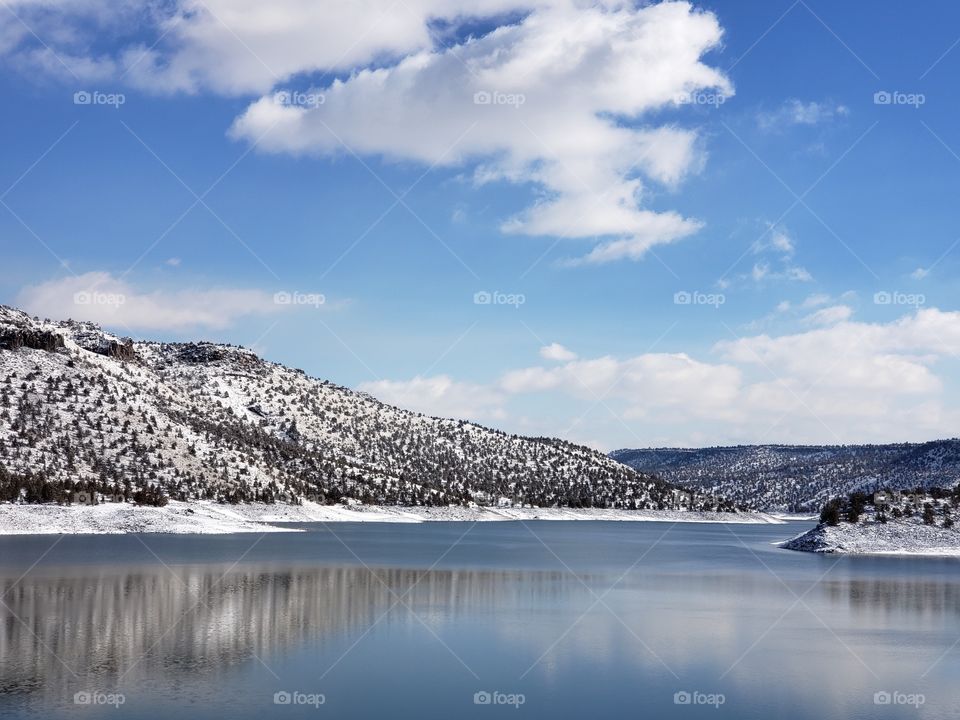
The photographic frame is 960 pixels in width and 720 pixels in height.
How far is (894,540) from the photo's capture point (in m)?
90.9

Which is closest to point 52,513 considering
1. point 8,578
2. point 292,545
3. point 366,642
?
point 292,545

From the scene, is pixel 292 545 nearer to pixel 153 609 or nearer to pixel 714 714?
pixel 153 609

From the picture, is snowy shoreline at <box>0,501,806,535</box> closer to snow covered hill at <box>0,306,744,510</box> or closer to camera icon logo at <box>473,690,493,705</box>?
snow covered hill at <box>0,306,744,510</box>
